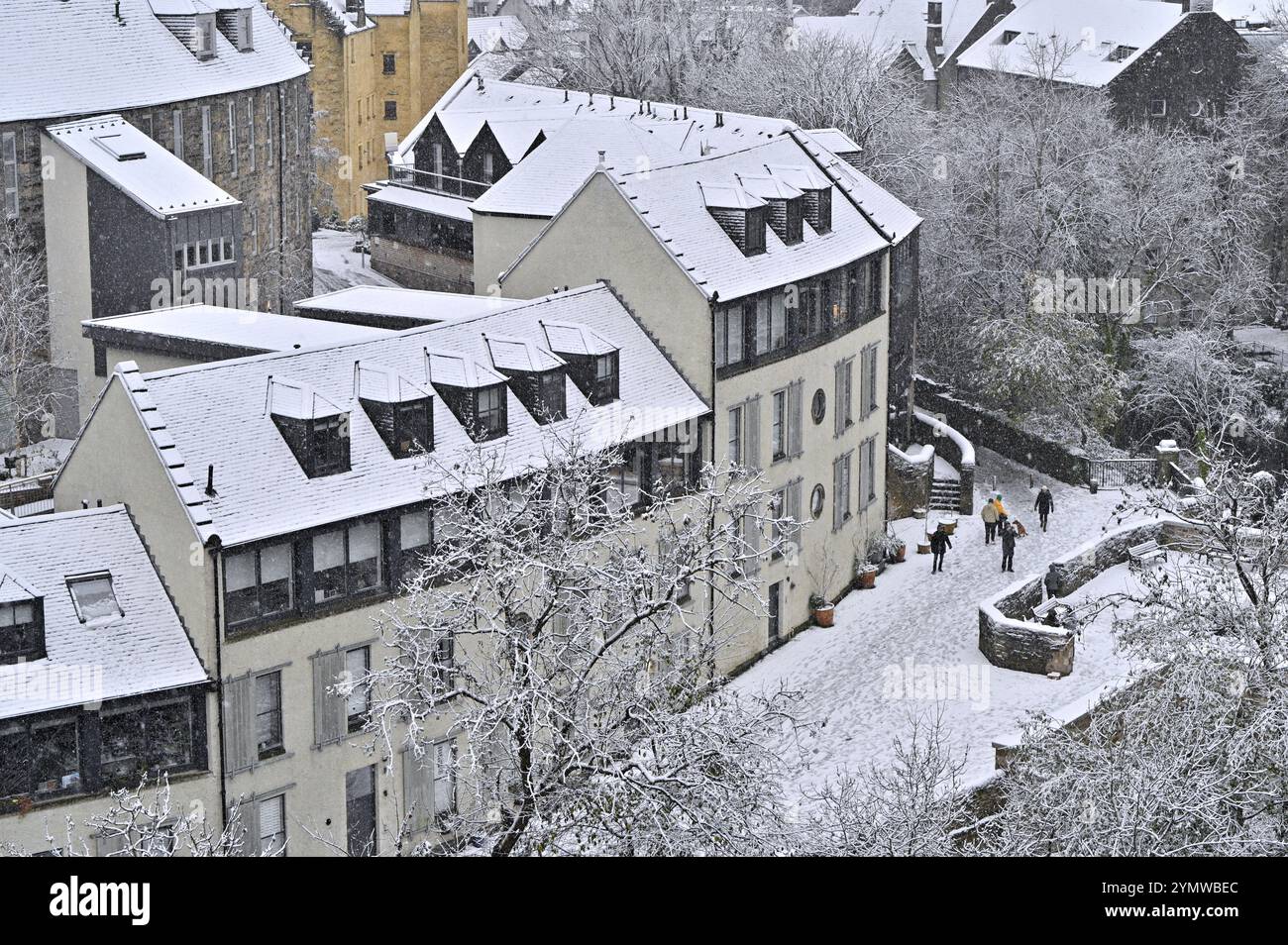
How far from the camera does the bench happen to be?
44.8 meters

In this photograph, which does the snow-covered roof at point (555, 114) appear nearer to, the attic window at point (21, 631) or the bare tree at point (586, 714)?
the attic window at point (21, 631)

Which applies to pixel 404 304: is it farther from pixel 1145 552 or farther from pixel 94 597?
pixel 1145 552

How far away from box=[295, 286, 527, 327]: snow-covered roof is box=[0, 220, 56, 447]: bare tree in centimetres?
872

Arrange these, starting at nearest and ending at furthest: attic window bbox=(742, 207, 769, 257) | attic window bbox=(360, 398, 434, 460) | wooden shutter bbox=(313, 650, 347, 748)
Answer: wooden shutter bbox=(313, 650, 347, 748), attic window bbox=(360, 398, 434, 460), attic window bbox=(742, 207, 769, 257)

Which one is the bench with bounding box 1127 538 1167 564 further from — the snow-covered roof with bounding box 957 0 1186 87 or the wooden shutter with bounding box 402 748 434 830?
the snow-covered roof with bounding box 957 0 1186 87

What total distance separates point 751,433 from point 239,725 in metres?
15.6

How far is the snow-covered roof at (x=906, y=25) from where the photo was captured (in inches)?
3693

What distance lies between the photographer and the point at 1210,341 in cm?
6322

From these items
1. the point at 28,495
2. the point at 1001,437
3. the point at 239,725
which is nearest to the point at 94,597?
the point at 239,725

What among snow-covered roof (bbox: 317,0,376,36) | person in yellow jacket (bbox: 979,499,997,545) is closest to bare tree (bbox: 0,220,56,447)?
person in yellow jacket (bbox: 979,499,997,545)

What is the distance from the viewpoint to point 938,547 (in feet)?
153

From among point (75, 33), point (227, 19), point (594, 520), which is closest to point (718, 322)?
point (594, 520)

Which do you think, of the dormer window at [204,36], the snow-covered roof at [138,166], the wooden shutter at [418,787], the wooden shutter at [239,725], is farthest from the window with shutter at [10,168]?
the wooden shutter at [239,725]
